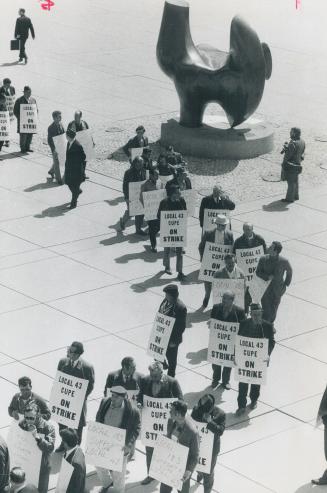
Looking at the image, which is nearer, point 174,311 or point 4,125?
point 174,311

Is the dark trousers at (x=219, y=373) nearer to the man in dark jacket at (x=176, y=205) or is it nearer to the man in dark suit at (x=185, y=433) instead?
the man in dark suit at (x=185, y=433)

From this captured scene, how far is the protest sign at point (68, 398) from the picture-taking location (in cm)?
1291

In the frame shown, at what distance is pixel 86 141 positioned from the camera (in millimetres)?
22828

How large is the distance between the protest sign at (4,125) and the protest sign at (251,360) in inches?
467

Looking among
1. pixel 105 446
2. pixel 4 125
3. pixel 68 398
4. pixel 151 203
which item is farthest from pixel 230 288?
pixel 4 125

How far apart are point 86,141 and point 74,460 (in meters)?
12.4

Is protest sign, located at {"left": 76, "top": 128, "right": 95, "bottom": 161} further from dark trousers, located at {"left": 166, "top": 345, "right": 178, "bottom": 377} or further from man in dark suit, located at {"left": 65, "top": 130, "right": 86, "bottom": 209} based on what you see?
dark trousers, located at {"left": 166, "top": 345, "right": 178, "bottom": 377}

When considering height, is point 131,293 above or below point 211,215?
below

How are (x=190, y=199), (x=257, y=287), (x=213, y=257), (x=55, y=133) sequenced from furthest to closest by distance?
1. (x=55, y=133)
2. (x=190, y=199)
3. (x=213, y=257)
4. (x=257, y=287)

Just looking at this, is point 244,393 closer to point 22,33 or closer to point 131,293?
point 131,293

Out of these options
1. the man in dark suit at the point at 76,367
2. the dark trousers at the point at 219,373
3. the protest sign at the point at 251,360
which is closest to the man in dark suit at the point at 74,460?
the man in dark suit at the point at 76,367

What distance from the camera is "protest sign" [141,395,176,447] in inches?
492

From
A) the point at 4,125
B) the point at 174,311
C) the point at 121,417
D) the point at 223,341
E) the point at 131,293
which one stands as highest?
the point at 174,311

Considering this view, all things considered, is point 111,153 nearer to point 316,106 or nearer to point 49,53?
point 316,106
